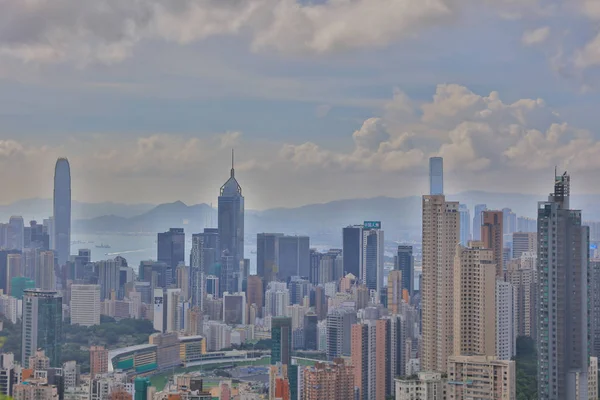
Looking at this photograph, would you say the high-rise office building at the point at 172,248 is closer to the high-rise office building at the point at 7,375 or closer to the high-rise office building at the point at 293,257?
the high-rise office building at the point at 293,257

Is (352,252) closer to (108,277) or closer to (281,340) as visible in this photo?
(108,277)

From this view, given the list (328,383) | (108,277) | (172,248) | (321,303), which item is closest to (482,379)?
(328,383)

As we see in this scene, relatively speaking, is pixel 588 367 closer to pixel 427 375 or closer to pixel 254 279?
pixel 427 375

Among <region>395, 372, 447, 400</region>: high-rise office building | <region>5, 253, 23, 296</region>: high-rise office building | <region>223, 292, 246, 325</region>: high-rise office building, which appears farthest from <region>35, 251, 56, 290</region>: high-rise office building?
<region>395, 372, 447, 400</region>: high-rise office building

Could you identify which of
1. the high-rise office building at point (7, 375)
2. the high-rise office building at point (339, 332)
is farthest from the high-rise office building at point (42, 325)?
the high-rise office building at point (339, 332)

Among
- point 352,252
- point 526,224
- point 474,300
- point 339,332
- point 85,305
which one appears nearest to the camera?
point 526,224
